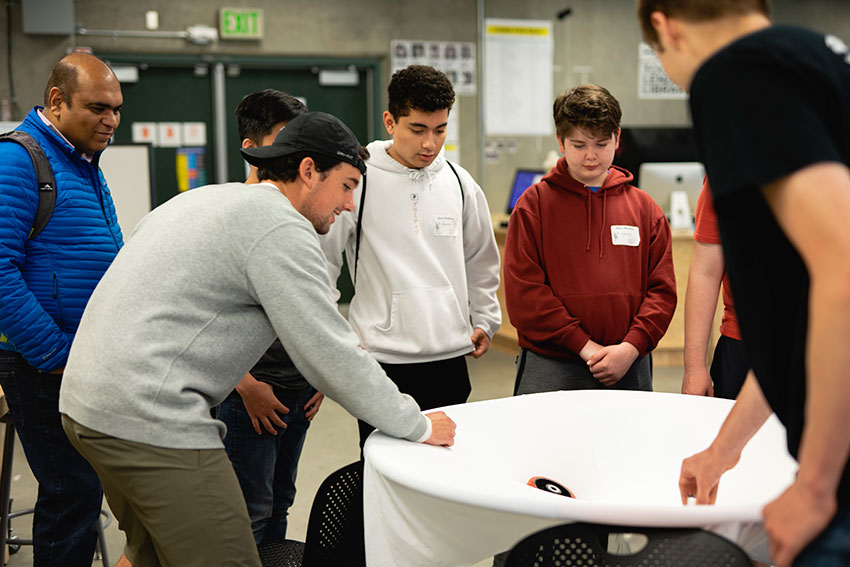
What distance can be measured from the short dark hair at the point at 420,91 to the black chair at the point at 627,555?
50.2 inches

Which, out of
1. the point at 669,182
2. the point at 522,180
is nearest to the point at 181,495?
the point at 669,182

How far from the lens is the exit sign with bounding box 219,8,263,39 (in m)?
5.52

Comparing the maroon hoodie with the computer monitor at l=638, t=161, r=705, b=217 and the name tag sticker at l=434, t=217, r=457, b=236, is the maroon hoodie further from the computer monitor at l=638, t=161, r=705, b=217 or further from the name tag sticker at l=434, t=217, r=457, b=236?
the computer monitor at l=638, t=161, r=705, b=217

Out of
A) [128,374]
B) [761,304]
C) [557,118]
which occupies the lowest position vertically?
[128,374]

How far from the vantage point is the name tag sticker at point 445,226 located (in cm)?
214

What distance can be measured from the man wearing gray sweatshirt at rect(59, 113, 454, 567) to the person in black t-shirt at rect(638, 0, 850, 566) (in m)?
0.68

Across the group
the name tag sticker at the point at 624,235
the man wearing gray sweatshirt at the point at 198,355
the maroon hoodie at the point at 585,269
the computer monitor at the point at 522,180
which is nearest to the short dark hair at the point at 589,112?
the maroon hoodie at the point at 585,269

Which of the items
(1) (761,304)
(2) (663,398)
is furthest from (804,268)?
(2) (663,398)

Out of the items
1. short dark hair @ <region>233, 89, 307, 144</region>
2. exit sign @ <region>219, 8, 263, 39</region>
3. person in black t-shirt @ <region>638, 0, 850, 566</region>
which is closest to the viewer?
person in black t-shirt @ <region>638, 0, 850, 566</region>

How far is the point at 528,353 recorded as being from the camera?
6.93ft

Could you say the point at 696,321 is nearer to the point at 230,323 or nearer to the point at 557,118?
the point at 557,118

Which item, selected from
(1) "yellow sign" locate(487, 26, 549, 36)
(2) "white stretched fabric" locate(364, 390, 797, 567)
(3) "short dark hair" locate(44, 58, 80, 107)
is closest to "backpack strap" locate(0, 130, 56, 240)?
(3) "short dark hair" locate(44, 58, 80, 107)

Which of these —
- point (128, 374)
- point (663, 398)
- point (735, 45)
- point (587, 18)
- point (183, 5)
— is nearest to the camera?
point (735, 45)

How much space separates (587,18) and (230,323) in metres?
5.77
